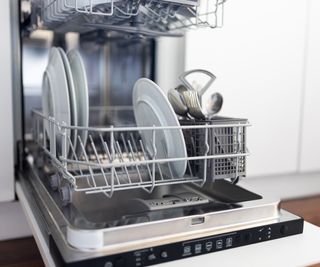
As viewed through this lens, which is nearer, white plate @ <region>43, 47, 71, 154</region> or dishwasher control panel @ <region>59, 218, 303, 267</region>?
dishwasher control panel @ <region>59, 218, 303, 267</region>

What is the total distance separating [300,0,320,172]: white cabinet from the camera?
124 cm

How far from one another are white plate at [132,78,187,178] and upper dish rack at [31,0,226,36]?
0.16 m

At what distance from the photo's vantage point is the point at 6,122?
2.87 ft

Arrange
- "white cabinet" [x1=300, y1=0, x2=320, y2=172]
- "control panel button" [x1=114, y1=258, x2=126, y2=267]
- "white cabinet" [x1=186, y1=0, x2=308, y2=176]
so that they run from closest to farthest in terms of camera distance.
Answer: "control panel button" [x1=114, y1=258, x2=126, y2=267], "white cabinet" [x1=186, y1=0, x2=308, y2=176], "white cabinet" [x1=300, y1=0, x2=320, y2=172]

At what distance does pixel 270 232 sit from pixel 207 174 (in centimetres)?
14

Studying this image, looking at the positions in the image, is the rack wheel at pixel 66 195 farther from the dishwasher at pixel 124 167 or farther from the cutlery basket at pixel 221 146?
the cutlery basket at pixel 221 146

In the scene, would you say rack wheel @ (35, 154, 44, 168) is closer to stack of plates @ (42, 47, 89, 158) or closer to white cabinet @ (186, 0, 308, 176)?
stack of plates @ (42, 47, 89, 158)

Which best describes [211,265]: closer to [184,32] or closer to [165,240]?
[165,240]

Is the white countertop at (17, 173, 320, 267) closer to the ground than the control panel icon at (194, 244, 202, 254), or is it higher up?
closer to the ground

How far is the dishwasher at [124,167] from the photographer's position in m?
0.53

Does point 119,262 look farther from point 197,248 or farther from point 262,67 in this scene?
point 262,67

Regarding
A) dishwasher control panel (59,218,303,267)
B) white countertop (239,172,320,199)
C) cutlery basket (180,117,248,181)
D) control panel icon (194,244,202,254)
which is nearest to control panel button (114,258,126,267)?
dishwasher control panel (59,218,303,267)

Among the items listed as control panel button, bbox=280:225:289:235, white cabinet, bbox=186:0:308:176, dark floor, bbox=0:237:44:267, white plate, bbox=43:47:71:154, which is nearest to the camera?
control panel button, bbox=280:225:289:235

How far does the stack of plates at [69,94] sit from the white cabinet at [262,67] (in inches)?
16.6
